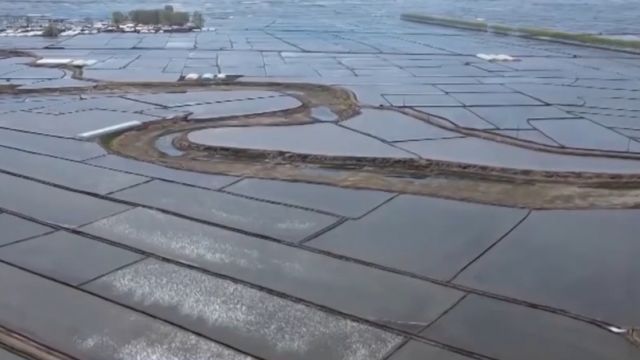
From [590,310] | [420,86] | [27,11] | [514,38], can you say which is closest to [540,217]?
[590,310]

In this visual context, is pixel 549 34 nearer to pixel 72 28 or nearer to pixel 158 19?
pixel 158 19

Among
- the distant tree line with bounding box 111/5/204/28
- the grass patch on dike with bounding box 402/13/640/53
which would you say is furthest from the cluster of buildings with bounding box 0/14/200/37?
the grass patch on dike with bounding box 402/13/640/53

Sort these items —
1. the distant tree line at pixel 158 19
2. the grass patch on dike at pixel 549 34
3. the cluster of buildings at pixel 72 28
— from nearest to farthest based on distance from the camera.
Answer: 1. the grass patch on dike at pixel 549 34
2. the cluster of buildings at pixel 72 28
3. the distant tree line at pixel 158 19

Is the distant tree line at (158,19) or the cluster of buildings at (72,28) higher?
the distant tree line at (158,19)

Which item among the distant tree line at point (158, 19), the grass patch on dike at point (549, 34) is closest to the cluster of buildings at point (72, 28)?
the distant tree line at point (158, 19)

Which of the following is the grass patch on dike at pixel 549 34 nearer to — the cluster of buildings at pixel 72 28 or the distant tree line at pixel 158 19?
the distant tree line at pixel 158 19

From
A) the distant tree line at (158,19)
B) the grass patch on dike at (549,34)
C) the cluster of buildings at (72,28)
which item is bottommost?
the cluster of buildings at (72,28)

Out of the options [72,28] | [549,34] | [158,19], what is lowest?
[72,28]

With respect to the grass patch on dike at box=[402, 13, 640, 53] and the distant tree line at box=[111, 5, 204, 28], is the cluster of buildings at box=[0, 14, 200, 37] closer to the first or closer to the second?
the distant tree line at box=[111, 5, 204, 28]

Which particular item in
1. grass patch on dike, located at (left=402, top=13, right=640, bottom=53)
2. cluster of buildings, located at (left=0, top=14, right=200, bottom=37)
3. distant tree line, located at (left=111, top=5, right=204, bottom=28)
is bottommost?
cluster of buildings, located at (left=0, top=14, right=200, bottom=37)

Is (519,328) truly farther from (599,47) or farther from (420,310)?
(599,47)

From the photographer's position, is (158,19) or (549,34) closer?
(549,34)

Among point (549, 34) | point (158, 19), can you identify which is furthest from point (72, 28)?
point (549, 34)
